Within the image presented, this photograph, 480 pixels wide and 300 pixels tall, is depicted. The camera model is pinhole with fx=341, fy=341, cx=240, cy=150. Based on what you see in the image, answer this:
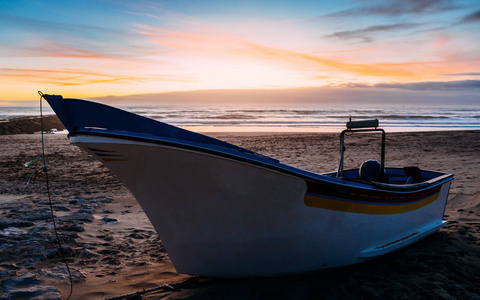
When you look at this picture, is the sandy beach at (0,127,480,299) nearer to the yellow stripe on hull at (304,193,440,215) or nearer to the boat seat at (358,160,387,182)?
the yellow stripe on hull at (304,193,440,215)

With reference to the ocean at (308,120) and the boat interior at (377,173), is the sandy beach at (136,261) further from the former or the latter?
the ocean at (308,120)

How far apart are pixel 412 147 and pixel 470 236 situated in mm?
11547

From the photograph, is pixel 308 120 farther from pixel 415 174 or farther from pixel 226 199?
pixel 226 199

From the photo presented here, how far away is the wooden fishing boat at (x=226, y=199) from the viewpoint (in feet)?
11.1

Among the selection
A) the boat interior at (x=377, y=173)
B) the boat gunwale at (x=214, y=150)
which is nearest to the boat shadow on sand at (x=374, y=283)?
the boat interior at (x=377, y=173)

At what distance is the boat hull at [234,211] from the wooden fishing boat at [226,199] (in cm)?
1

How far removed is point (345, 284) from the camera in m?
4.17

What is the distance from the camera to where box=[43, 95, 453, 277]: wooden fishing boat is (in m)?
3.37

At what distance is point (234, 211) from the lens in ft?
12.3

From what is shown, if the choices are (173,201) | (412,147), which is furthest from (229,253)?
(412,147)

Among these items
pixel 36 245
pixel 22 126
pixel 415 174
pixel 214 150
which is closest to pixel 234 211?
pixel 214 150

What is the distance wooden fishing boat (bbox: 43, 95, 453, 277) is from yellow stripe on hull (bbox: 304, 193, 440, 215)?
0.05 feet

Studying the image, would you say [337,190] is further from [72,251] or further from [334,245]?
[72,251]

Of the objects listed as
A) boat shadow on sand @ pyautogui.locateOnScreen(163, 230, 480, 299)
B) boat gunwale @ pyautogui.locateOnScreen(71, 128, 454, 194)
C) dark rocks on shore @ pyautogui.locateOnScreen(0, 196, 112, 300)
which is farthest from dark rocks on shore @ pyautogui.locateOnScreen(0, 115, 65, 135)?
boat shadow on sand @ pyautogui.locateOnScreen(163, 230, 480, 299)
